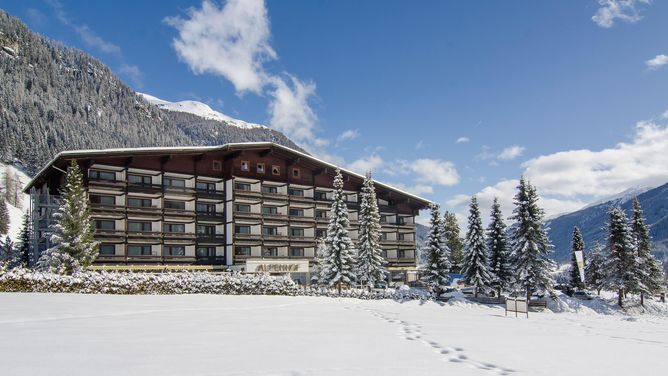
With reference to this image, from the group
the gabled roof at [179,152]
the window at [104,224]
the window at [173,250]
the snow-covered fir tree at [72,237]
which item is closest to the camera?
the snow-covered fir tree at [72,237]

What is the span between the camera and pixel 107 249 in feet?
146

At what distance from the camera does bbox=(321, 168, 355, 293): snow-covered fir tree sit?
43469 millimetres

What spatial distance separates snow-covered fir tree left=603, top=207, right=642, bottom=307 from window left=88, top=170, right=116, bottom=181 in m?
50.1

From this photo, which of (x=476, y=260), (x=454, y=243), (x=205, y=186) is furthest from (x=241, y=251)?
(x=454, y=243)

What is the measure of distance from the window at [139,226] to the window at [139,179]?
3.86 m

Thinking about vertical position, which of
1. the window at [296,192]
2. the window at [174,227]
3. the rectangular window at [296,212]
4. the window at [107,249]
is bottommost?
the window at [107,249]

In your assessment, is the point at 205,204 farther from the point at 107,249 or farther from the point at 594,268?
the point at 594,268

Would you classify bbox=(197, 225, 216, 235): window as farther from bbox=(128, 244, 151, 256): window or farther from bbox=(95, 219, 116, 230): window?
bbox=(95, 219, 116, 230): window

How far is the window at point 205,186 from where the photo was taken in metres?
51.2

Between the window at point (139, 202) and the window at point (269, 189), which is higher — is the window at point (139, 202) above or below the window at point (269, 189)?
below

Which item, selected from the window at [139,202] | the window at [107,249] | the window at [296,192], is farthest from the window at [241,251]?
the window at [107,249]

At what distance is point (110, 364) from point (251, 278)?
25901 millimetres

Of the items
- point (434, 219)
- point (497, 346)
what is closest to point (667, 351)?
point (497, 346)

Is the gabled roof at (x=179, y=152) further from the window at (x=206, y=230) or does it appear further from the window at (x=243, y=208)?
the window at (x=206, y=230)
